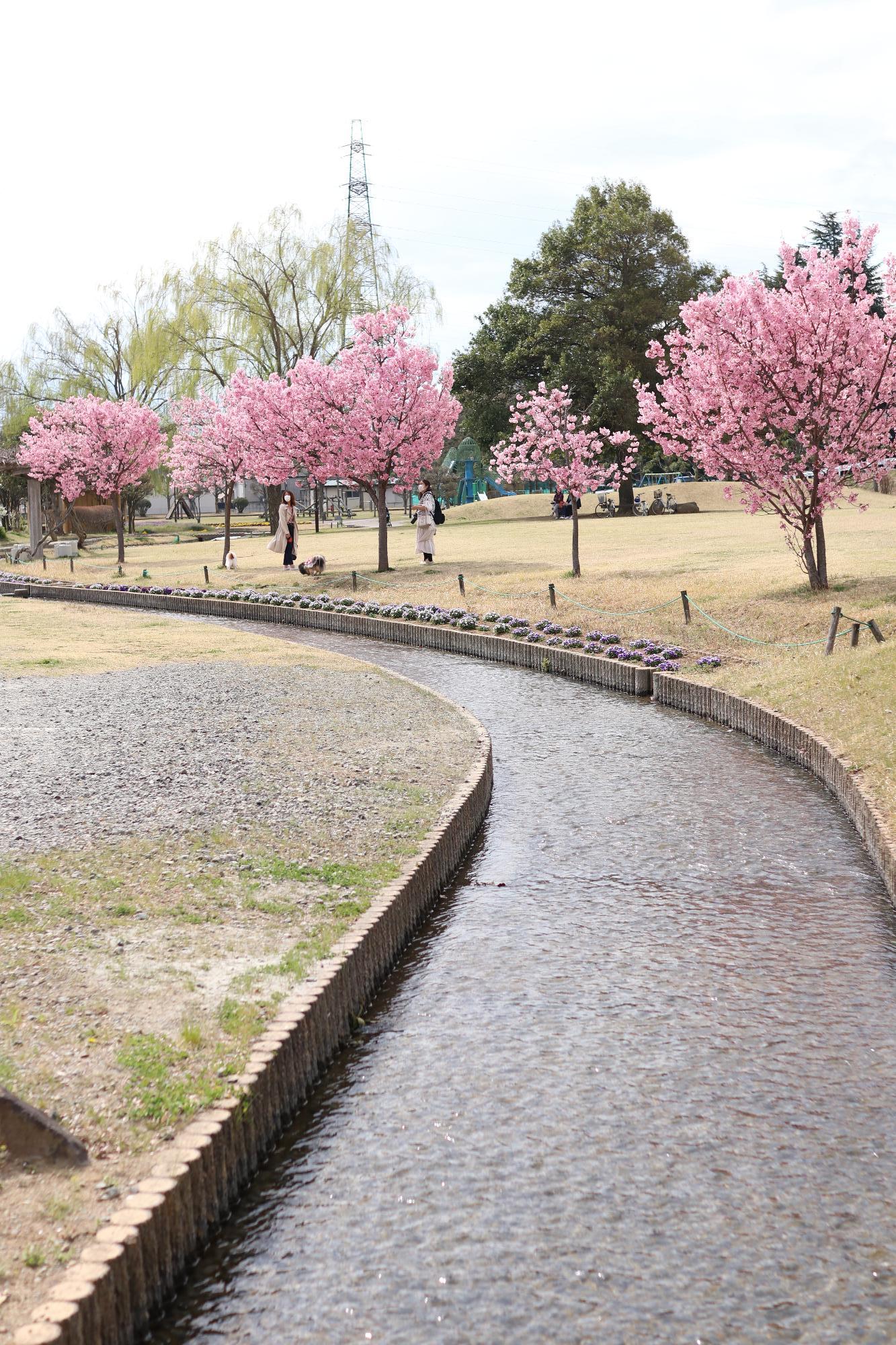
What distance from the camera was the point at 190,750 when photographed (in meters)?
10.6

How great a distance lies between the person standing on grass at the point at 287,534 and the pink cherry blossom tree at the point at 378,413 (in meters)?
1.33

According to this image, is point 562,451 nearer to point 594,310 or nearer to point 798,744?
point 798,744

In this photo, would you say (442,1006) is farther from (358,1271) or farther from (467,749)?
(467,749)

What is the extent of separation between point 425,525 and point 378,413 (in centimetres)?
298

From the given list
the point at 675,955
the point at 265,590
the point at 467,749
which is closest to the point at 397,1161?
the point at 675,955

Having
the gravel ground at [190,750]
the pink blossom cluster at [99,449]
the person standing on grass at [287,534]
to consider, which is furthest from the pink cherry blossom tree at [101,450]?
the gravel ground at [190,750]

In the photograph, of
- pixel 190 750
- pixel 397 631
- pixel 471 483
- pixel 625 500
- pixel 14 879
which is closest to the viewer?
pixel 14 879

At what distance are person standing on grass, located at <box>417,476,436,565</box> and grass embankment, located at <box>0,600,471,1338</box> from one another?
1959cm

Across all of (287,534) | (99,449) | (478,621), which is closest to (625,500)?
(99,449)

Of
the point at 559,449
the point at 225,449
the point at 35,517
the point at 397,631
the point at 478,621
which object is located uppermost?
the point at 225,449

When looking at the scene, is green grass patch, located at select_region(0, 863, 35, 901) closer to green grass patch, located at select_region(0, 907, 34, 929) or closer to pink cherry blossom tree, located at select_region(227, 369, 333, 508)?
green grass patch, located at select_region(0, 907, 34, 929)

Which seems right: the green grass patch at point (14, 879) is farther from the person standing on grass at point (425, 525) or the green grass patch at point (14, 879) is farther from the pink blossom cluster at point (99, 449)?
the pink blossom cluster at point (99, 449)

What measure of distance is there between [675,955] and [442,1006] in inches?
55.4

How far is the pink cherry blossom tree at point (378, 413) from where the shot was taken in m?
29.6
